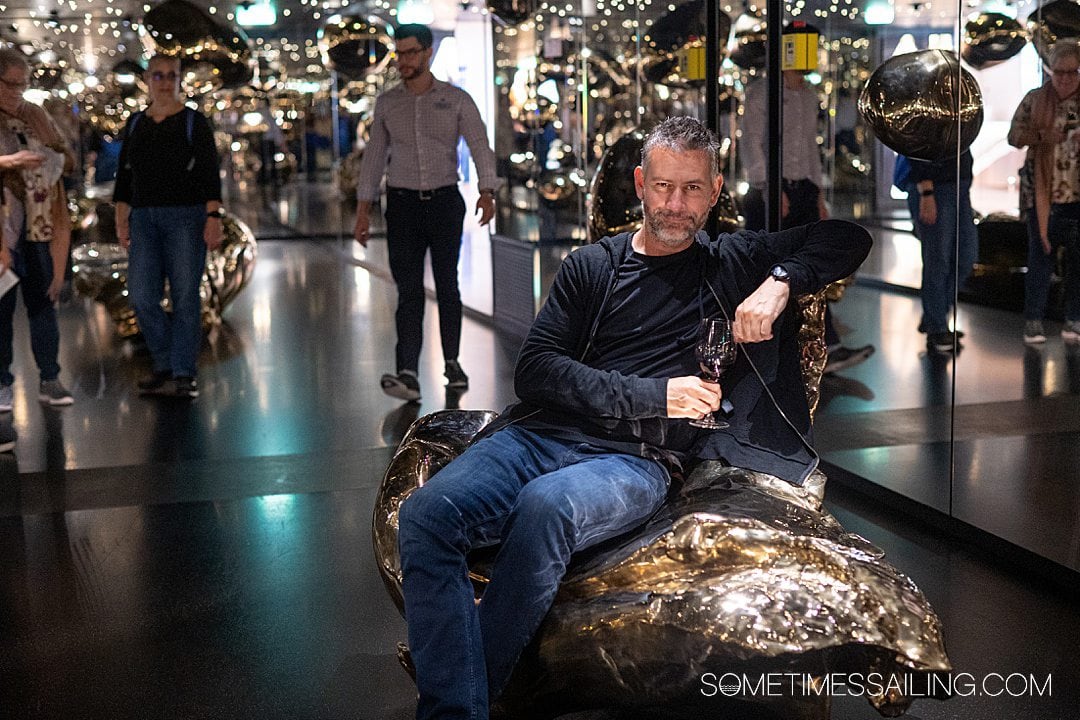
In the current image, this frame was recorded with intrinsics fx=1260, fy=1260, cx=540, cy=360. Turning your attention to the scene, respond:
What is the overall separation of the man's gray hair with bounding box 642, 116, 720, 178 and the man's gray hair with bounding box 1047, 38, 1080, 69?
3.55 feet

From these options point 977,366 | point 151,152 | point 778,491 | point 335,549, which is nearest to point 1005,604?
point 977,366

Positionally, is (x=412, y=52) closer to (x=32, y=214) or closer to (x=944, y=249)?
(x=32, y=214)

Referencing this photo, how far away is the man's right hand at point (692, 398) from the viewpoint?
2.52 meters

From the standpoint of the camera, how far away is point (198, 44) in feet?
25.7

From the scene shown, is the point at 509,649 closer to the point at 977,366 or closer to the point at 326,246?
the point at 977,366

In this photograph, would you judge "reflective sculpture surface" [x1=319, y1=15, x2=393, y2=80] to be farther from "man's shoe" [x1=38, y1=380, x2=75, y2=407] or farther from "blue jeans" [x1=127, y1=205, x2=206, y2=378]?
"man's shoe" [x1=38, y1=380, x2=75, y2=407]

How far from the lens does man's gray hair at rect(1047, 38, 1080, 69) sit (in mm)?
3129

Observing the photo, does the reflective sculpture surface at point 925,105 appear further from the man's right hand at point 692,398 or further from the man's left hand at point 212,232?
the man's left hand at point 212,232

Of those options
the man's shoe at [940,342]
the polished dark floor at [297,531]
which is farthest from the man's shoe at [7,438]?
the man's shoe at [940,342]

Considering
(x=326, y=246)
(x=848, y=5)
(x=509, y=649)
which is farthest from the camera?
(x=326, y=246)

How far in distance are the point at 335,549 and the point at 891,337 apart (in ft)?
6.42

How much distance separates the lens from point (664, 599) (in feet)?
7.59

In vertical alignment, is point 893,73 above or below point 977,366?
above

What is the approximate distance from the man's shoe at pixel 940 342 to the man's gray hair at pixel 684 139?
147 cm
